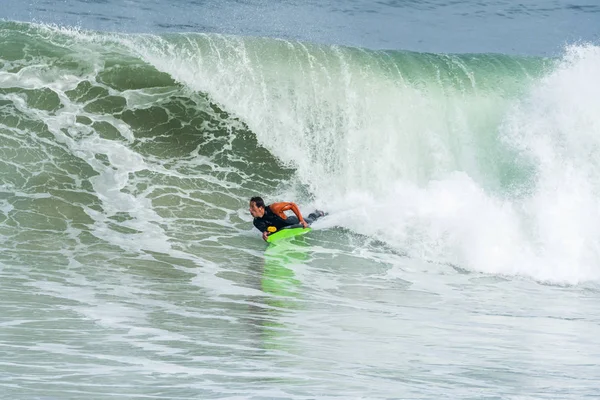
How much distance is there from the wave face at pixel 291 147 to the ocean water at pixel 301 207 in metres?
0.04

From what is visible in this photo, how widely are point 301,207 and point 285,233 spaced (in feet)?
5.87

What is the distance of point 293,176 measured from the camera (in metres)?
13.8

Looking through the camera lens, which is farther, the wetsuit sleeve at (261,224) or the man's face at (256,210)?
the wetsuit sleeve at (261,224)

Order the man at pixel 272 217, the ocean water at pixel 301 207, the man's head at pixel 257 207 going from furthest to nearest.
Answer: the man at pixel 272 217, the man's head at pixel 257 207, the ocean water at pixel 301 207

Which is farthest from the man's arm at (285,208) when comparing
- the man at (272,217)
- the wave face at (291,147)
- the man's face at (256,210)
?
the wave face at (291,147)

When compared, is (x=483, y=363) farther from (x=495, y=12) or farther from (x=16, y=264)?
(x=495, y=12)

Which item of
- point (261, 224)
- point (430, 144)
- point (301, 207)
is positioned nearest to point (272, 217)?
point (261, 224)

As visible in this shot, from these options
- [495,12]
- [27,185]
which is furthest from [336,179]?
[495,12]

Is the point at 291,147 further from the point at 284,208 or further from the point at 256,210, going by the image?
the point at 256,210

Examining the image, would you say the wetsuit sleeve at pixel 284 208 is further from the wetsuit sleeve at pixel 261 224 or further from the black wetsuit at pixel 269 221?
the wetsuit sleeve at pixel 261 224

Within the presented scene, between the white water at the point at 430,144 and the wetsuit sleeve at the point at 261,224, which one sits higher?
the white water at the point at 430,144

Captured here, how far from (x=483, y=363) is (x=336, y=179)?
8.69 meters

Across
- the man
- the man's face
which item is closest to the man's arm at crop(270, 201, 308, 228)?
the man

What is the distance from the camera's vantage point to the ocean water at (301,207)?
502 cm
